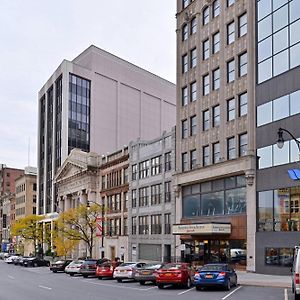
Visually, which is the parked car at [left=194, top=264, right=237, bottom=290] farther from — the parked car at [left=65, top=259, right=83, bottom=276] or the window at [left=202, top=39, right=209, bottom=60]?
the window at [left=202, top=39, right=209, bottom=60]

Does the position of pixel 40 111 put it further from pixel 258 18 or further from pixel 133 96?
pixel 258 18

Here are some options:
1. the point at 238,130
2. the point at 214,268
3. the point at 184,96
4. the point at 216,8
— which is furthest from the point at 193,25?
the point at 214,268

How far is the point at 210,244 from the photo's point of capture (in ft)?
171

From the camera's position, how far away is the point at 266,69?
149 feet

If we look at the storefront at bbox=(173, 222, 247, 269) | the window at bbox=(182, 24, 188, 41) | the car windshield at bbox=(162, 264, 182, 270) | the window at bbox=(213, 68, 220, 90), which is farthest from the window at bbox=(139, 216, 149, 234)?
the car windshield at bbox=(162, 264, 182, 270)

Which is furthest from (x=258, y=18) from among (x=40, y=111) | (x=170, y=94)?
(x=40, y=111)

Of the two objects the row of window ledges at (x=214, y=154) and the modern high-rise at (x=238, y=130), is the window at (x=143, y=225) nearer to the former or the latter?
the modern high-rise at (x=238, y=130)

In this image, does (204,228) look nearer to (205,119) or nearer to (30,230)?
(205,119)

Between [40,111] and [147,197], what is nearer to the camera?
[147,197]

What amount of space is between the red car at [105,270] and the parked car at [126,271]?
271 centimetres

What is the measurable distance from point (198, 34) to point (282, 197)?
68.4ft

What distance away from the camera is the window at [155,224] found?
61938 millimetres

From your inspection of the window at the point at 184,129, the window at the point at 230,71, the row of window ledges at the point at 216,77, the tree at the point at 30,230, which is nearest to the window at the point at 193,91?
the row of window ledges at the point at 216,77

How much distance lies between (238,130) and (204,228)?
8.91 m
